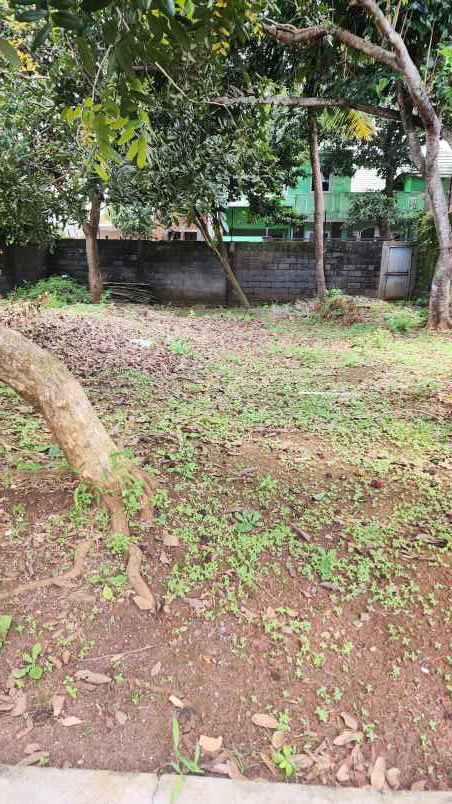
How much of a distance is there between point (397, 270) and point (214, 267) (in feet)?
14.9

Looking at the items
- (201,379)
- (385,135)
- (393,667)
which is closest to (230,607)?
(393,667)

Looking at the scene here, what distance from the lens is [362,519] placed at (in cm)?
311

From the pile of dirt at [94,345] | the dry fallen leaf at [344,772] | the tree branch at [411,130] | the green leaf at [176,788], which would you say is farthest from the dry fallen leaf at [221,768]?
the tree branch at [411,130]

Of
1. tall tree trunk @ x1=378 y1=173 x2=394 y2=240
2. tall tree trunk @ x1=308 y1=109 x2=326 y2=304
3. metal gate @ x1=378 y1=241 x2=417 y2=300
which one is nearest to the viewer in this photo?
tall tree trunk @ x1=308 y1=109 x2=326 y2=304

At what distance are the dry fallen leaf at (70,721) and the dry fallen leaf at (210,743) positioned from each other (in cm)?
45

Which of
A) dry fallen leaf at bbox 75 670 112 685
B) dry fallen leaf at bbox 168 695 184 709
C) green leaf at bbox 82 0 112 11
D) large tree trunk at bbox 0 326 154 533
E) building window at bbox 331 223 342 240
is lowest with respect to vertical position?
dry fallen leaf at bbox 168 695 184 709

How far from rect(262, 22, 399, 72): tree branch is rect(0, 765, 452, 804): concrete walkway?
8.21m

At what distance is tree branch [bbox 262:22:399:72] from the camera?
7.38m

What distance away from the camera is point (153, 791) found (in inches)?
65.4

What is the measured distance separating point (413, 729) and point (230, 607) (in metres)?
0.86

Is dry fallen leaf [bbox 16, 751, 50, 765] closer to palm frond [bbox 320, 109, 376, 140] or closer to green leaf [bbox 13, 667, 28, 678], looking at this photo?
green leaf [bbox 13, 667, 28, 678]

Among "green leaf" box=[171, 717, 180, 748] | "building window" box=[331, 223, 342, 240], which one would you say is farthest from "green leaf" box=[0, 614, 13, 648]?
"building window" box=[331, 223, 342, 240]

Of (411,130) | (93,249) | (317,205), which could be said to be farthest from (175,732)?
(317,205)

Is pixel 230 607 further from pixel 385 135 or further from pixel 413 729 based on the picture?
pixel 385 135
